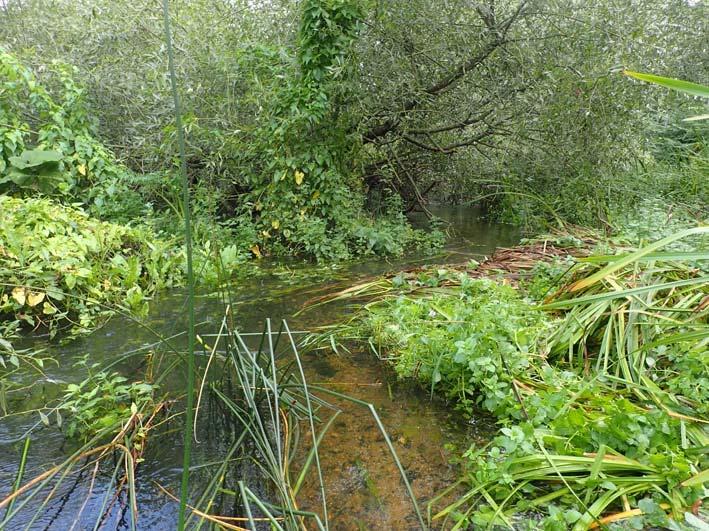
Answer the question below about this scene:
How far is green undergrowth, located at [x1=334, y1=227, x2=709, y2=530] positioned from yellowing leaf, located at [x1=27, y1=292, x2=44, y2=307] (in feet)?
6.24

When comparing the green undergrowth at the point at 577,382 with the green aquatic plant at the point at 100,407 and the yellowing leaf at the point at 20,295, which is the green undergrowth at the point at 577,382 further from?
the yellowing leaf at the point at 20,295

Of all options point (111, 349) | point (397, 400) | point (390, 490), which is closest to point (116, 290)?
point (111, 349)

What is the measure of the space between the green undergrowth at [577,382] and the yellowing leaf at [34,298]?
1.90m

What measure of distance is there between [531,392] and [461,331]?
0.39 meters

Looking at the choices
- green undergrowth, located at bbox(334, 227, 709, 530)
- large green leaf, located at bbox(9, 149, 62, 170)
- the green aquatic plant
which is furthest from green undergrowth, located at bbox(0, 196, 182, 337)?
green undergrowth, located at bbox(334, 227, 709, 530)

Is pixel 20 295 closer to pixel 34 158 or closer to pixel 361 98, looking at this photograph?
pixel 34 158

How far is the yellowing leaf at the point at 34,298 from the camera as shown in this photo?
2.96m

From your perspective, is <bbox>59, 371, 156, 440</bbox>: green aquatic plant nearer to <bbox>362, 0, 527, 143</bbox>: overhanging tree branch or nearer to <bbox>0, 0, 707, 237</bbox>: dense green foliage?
<bbox>0, 0, 707, 237</bbox>: dense green foliage

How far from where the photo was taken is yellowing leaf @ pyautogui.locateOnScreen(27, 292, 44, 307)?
296cm

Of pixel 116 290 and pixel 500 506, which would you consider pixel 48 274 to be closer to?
pixel 116 290

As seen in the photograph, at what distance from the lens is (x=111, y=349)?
2.82 m

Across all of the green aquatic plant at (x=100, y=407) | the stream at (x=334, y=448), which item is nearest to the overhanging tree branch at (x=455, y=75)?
the stream at (x=334, y=448)

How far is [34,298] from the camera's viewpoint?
300 centimetres

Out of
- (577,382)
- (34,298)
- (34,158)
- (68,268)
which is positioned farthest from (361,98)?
(577,382)
